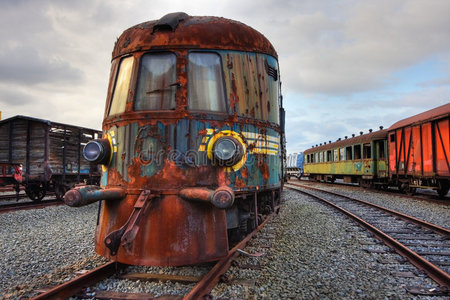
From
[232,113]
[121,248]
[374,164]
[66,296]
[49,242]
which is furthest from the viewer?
[374,164]

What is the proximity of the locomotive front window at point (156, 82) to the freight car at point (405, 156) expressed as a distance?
10.5 metres

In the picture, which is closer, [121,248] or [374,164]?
[121,248]

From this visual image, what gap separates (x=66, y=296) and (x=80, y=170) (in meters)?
10.9

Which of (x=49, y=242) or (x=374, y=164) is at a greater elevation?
(x=374, y=164)

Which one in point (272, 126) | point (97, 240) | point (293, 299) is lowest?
point (293, 299)

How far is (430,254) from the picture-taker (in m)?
4.84

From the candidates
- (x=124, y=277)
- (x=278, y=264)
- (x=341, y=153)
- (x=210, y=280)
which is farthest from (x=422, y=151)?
(x=124, y=277)

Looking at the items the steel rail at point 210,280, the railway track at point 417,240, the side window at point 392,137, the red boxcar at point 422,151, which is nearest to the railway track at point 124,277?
the steel rail at point 210,280

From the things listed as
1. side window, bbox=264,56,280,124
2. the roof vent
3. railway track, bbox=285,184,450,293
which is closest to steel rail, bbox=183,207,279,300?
side window, bbox=264,56,280,124

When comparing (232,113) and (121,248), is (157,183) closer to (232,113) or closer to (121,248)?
(121,248)

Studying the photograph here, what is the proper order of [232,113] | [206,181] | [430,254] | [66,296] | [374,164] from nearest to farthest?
1. [66,296]
2. [206,181]
3. [232,113]
4. [430,254]
5. [374,164]

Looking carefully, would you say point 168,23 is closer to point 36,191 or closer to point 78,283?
point 78,283

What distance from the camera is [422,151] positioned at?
1237 centimetres

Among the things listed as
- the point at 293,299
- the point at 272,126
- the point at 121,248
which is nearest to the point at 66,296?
the point at 121,248
